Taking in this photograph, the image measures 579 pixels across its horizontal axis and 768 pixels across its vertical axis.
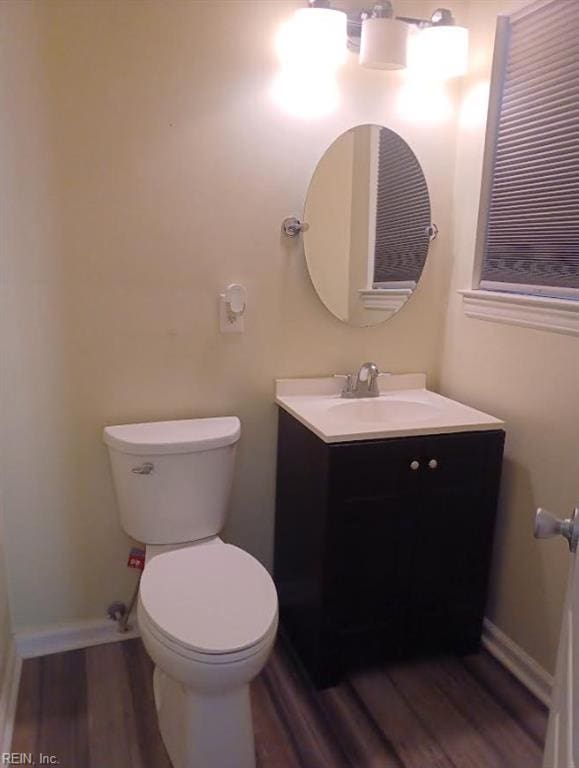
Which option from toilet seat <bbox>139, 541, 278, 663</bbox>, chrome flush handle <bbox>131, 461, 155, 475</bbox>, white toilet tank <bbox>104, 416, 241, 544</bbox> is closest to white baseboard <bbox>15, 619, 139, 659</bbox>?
white toilet tank <bbox>104, 416, 241, 544</bbox>

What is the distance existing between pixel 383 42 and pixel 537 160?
593mm

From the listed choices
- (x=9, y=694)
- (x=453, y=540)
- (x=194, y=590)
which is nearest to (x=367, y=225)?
(x=453, y=540)

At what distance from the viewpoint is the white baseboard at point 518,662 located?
5.86 ft

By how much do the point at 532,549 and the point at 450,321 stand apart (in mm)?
842

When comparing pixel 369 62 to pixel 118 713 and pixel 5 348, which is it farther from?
pixel 118 713

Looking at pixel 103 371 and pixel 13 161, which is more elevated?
pixel 13 161

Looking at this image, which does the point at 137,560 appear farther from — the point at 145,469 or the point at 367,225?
the point at 367,225

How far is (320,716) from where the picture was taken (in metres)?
1.71

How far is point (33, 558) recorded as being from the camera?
6.23ft

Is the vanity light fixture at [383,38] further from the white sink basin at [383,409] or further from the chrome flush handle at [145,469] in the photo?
the chrome flush handle at [145,469]

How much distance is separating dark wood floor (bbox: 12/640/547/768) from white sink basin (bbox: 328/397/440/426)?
817 mm

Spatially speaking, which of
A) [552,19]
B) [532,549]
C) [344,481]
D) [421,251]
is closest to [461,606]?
[532,549]

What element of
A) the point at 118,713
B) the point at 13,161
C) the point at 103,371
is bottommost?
the point at 118,713

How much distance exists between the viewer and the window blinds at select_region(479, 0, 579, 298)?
166 centimetres
